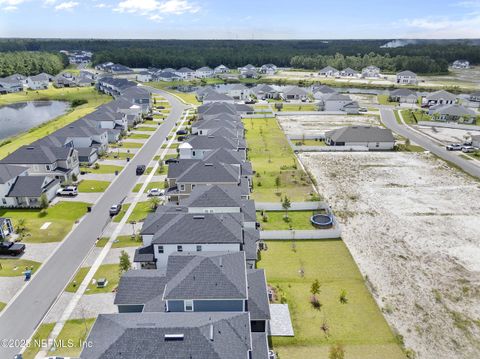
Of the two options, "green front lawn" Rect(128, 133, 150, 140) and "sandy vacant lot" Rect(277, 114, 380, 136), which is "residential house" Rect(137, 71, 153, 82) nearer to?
"sandy vacant lot" Rect(277, 114, 380, 136)

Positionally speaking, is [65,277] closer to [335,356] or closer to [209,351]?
[209,351]

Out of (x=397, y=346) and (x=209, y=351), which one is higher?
(x=209, y=351)

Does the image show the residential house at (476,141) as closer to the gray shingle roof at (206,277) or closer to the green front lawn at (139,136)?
the gray shingle roof at (206,277)

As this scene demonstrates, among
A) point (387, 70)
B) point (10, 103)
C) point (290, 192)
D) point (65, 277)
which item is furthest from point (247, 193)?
point (387, 70)

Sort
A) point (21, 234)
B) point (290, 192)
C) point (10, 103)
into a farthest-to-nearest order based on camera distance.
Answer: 1. point (10, 103)
2. point (290, 192)
3. point (21, 234)

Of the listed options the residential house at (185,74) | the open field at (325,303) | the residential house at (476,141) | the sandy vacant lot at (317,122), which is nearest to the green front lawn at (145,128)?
the sandy vacant lot at (317,122)

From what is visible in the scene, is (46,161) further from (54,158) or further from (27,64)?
(27,64)

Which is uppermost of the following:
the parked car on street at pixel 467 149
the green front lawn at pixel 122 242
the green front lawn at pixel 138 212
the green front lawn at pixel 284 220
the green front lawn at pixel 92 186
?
the parked car on street at pixel 467 149
